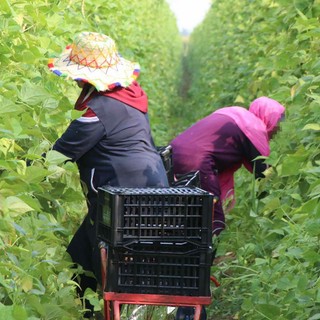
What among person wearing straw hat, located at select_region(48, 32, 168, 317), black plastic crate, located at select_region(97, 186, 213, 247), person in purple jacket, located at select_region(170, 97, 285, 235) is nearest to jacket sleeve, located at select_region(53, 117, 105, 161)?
person wearing straw hat, located at select_region(48, 32, 168, 317)

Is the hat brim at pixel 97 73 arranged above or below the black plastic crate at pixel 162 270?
above

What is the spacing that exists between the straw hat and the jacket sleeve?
0.18 metres

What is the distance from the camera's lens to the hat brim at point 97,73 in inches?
187

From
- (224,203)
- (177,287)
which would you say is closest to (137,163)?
(177,287)

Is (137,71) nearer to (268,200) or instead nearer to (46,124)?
(46,124)

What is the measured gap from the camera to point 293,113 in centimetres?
582

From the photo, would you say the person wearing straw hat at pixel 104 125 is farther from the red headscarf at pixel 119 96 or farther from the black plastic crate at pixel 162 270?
the black plastic crate at pixel 162 270

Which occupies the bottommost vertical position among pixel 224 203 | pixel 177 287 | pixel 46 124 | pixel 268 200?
pixel 224 203

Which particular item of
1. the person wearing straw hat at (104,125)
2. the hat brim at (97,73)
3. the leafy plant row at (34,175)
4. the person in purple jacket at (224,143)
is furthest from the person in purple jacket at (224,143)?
the hat brim at (97,73)

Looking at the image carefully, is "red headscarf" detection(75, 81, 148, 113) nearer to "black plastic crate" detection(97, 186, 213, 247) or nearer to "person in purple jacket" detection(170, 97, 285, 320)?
"black plastic crate" detection(97, 186, 213, 247)

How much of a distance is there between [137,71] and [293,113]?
130 centimetres

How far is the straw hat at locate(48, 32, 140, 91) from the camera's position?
15.7ft

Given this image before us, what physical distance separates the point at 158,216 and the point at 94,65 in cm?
103

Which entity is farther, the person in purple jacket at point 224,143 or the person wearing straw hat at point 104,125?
the person in purple jacket at point 224,143
